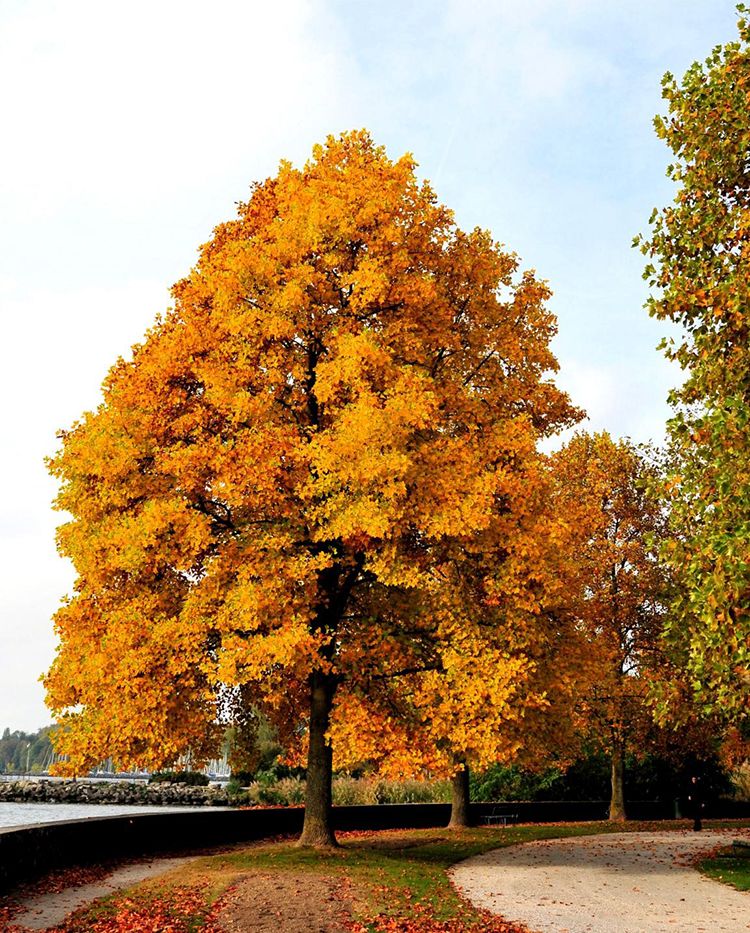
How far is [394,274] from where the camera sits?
20.6m

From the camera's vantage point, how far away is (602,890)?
16.4 metres

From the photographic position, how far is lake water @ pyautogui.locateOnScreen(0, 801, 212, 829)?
36.3m

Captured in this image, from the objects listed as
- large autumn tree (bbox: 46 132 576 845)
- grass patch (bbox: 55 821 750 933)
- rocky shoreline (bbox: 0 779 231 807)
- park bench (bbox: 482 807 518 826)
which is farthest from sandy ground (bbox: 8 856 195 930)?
rocky shoreline (bbox: 0 779 231 807)

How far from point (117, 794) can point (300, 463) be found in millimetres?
34661

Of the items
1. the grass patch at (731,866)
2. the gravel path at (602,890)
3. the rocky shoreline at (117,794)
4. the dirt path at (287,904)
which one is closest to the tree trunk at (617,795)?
the gravel path at (602,890)

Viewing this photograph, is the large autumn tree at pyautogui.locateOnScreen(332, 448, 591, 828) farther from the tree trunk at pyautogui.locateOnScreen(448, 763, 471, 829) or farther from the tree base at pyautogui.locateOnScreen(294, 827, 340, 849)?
the tree trunk at pyautogui.locateOnScreen(448, 763, 471, 829)

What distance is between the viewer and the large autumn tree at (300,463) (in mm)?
18281

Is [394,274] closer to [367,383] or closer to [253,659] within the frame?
[367,383]

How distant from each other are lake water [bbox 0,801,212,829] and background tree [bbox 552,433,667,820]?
15.7 m

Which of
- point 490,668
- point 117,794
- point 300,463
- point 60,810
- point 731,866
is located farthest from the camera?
point 117,794

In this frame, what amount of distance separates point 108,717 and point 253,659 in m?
3.81

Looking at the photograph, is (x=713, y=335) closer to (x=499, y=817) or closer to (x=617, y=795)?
(x=499, y=817)

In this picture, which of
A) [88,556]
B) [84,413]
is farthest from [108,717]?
[84,413]

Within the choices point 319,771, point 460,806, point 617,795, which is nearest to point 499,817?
point 460,806
